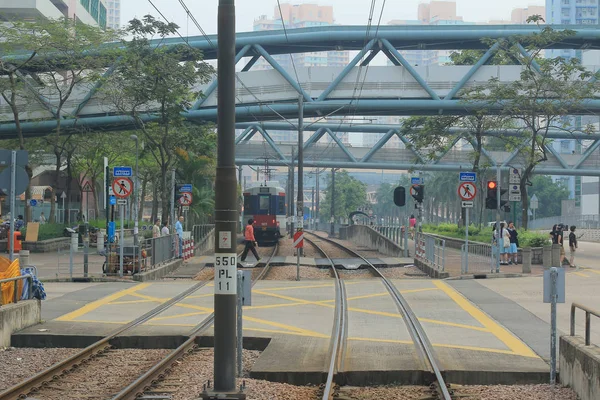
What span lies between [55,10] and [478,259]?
4648 centimetres

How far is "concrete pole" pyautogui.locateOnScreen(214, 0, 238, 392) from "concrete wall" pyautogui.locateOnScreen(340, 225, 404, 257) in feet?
99.8

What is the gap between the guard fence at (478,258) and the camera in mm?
28939

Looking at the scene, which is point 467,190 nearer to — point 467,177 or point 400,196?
point 467,177

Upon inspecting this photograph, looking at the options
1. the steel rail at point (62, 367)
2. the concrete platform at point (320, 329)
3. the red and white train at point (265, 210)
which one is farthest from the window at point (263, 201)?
the steel rail at point (62, 367)

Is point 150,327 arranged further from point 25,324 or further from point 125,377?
point 125,377

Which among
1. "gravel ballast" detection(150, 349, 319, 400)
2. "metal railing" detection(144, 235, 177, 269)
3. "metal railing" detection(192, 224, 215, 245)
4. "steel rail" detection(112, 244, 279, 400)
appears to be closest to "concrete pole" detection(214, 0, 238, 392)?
"gravel ballast" detection(150, 349, 319, 400)

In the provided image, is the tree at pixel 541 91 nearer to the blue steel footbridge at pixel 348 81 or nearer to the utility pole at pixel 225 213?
the blue steel footbridge at pixel 348 81

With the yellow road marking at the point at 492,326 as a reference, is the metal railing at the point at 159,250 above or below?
above

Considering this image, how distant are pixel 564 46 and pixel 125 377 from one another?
41156mm

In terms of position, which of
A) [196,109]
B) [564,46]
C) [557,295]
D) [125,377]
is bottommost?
[125,377]

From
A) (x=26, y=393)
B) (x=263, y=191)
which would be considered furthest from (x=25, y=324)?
(x=263, y=191)

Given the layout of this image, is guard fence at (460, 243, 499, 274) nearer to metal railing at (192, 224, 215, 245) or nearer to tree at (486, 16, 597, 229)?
tree at (486, 16, 597, 229)

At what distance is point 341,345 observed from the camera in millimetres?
14266

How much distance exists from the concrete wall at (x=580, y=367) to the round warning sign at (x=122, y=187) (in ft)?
51.8
